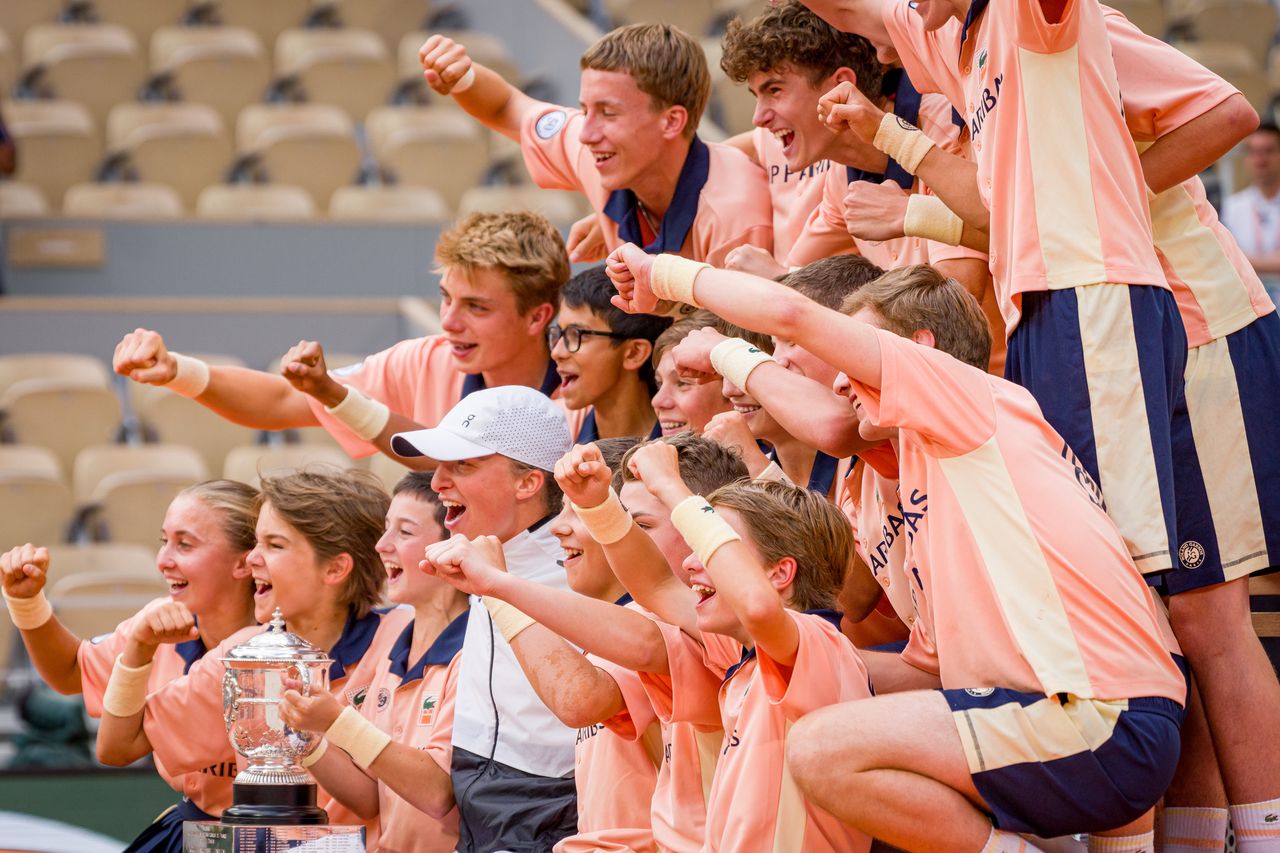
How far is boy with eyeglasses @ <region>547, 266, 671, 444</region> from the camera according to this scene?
4.54 meters

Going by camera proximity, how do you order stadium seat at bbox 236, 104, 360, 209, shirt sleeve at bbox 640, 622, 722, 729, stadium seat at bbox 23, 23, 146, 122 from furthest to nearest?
1. stadium seat at bbox 23, 23, 146, 122
2. stadium seat at bbox 236, 104, 360, 209
3. shirt sleeve at bbox 640, 622, 722, 729

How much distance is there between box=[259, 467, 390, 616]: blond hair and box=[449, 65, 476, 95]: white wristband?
4.07 feet

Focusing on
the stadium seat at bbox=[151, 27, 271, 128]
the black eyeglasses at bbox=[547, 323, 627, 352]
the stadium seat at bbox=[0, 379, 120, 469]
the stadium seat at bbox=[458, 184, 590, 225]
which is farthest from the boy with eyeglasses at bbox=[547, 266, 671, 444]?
the stadium seat at bbox=[151, 27, 271, 128]

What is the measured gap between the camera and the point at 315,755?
12.7 ft

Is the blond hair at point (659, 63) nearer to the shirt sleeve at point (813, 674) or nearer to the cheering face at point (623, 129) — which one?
the cheering face at point (623, 129)

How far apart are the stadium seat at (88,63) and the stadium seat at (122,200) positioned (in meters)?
0.90

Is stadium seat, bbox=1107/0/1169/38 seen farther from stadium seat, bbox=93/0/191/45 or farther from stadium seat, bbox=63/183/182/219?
stadium seat, bbox=93/0/191/45

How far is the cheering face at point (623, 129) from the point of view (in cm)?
465

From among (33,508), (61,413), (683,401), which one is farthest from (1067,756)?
(61,413)

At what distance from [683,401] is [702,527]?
1163 millimetres

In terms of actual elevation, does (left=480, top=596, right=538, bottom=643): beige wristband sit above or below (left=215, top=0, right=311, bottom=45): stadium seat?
above

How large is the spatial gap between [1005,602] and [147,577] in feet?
15.4

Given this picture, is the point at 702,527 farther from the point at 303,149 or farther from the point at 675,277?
the point at 303,149

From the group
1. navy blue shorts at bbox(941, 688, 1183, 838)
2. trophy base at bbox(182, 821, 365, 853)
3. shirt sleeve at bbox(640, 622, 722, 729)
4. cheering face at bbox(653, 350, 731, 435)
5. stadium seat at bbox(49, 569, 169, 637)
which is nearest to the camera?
navy blue shorts at bbox(941, 688, 1183, 838)
